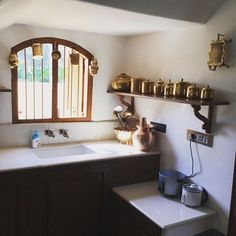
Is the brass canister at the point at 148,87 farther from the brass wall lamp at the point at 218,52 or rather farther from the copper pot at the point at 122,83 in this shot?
the brass wall lamp at the point at 218,52

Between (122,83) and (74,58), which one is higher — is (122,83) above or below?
below

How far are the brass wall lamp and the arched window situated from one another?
1187 mm

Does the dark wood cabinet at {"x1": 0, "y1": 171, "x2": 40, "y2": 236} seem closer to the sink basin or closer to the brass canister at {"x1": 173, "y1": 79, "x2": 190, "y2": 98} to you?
the sink basin

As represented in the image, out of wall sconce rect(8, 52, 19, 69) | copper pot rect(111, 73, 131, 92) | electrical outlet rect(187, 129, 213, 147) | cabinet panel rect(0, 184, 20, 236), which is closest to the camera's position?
cabinet panel rect(0, 184, 20, 236)

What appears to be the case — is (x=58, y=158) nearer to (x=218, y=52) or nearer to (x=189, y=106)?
(x=189, y=106)

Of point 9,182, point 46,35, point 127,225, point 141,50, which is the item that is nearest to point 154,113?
point 141,50

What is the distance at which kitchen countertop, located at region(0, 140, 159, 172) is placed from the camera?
2.00 m

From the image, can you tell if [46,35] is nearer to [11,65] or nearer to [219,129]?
[11,65]

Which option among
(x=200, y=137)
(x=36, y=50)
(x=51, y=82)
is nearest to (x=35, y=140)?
(x=51, y=82)

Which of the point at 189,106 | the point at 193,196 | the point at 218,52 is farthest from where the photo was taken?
the point at 189,106

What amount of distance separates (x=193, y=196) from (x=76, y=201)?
0.87m

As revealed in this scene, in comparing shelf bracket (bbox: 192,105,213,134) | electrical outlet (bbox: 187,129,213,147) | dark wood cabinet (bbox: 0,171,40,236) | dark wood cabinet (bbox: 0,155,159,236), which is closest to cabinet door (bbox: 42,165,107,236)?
dark wood cabinet (bbox: 0,155,159,236)

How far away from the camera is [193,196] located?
1985 mm

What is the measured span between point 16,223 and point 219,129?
1556 millimetres
